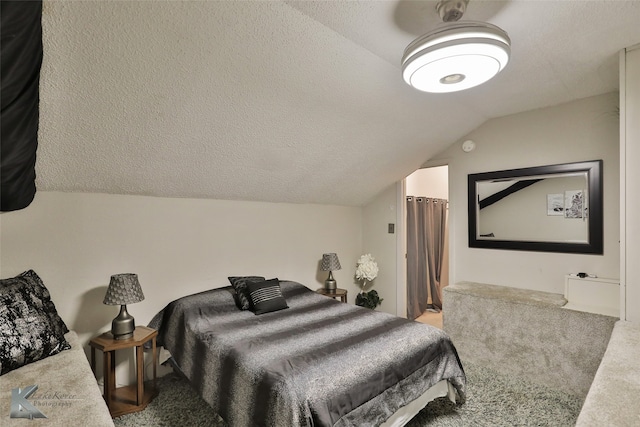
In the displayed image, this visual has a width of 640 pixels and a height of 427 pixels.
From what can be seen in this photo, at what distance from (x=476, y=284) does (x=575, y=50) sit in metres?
2.22

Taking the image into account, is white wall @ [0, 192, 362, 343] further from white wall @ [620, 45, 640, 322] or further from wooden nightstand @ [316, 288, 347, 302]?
white wall @ [620, 45, 640, 322]

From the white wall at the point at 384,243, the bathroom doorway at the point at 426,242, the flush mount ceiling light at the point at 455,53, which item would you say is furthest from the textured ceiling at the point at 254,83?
the bathroom doorway at the point at 426,242

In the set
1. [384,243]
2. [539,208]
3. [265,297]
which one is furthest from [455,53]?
[384,243]

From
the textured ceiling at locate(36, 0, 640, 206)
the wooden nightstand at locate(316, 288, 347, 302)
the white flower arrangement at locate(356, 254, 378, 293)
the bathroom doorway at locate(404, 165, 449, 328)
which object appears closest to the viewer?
the textured ceiling at locate(36, 0, 640, 206)

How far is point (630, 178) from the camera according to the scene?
6.41 ft

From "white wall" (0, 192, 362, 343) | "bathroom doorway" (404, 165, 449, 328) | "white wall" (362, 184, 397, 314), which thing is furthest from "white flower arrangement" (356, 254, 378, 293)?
"white wall" (0, 192, 362, 343)

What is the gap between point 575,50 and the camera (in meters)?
2.01

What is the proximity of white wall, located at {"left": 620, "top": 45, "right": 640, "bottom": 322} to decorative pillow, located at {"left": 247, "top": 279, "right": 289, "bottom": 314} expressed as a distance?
2.41 m

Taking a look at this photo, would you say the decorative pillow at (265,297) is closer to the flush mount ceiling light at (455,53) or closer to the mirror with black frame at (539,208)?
the flush mount ceiling light at (455,53)

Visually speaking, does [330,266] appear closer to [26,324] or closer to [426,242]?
[426,242]

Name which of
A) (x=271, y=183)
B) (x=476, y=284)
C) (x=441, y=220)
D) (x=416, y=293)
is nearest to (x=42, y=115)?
(x=271, y=183)

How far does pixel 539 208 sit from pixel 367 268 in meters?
1.99

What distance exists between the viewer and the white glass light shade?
4.33 ft

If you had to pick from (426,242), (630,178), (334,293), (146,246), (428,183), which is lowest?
(334,293)
